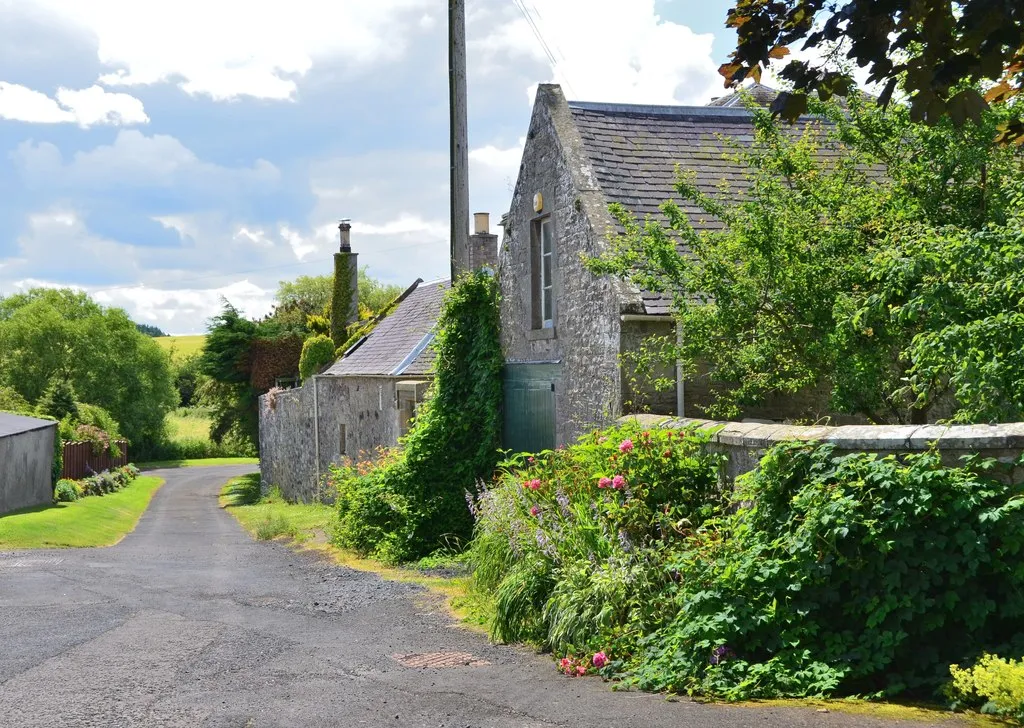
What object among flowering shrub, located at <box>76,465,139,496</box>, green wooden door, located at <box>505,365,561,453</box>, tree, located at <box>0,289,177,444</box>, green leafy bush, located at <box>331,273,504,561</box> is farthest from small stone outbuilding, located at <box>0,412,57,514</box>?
tree, located at <box>0,289,177,444</box>

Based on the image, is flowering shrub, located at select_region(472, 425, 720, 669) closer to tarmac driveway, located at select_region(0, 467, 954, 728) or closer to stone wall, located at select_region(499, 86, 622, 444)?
tarmac driveway, located at select_region(0, 467, 954, 728)

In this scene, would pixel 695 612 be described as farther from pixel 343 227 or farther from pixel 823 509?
pixel 343 227

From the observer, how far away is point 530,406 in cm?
1530

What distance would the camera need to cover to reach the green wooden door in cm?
1467

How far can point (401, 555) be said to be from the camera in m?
15.3

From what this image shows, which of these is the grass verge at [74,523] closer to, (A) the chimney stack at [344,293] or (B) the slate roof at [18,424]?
(B) the slate roof at [18,424]

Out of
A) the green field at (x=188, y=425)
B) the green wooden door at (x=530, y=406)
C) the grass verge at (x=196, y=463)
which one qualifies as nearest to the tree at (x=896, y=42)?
the green wooden door at (x=530, y=406)

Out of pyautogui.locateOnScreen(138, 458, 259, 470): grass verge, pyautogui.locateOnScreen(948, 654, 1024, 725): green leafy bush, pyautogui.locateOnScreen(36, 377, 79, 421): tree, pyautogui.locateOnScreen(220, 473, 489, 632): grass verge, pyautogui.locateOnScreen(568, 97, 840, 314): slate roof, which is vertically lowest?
pyautogui.locateOnScreen(138, 458, 259, 470): grass verge

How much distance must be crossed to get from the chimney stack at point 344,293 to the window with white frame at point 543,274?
2001 cm

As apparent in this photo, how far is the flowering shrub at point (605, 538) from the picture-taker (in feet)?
26.2

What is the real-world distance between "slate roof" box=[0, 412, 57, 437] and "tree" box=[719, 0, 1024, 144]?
27.6 meters

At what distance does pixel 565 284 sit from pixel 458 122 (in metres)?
4.71

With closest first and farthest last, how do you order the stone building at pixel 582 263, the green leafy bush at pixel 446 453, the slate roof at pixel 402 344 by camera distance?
the stone building at pixel 582 263 → the green leafy bush at pixel 446 453 → the slate roof at pixel 402 344

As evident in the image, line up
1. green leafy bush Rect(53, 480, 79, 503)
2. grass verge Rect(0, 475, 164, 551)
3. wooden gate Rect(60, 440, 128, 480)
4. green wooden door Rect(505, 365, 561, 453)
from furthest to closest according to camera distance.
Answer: wooden gate Rect(60, 440, 128, 480), green leafy bush Rect(53, 480, 79, 503), grass verge Rect(0, 475, 164, 551), green wooden door Rect(505, 365, 561, 453)
